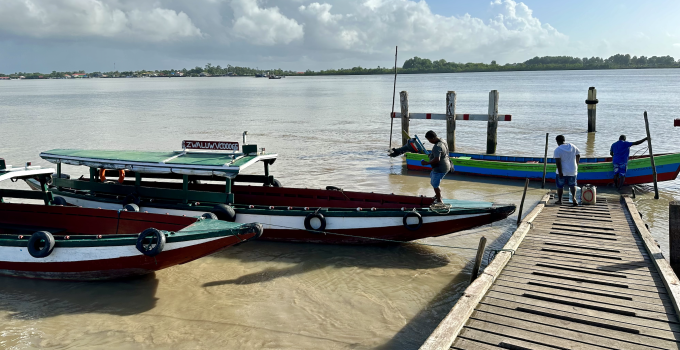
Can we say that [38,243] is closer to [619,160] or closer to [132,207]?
[132,207]

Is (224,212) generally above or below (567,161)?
below

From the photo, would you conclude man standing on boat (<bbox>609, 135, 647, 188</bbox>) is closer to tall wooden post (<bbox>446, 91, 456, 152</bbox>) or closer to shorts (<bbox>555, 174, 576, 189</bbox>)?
shorts (<bbox>555, 174, 576, 189</bbox>)

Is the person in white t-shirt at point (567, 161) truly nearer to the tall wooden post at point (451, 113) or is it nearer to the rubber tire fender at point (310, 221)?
the rubber tire fender at point (310, 221)

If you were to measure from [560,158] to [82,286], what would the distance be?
971 cm

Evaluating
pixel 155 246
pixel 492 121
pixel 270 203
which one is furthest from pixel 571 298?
pixel 492 121

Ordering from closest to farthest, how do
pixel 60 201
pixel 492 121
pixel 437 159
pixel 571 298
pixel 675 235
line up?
pixel 571 298 < pixel 675 235 < pixel 437 159 < pixel 60 201 < pixel 492 121

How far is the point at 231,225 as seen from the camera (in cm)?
849

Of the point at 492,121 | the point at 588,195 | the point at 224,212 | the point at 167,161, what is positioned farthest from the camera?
the point at 492,121

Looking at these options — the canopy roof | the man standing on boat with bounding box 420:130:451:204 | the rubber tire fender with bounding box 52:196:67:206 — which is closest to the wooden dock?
the man standing on boat with bounding box 420:130:451:204

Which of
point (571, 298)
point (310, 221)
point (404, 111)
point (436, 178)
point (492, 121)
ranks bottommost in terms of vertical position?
point (571, 298)

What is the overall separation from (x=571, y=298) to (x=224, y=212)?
665 cm

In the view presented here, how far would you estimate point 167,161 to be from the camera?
10594 millimetres

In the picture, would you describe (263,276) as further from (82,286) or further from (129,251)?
(82,286)

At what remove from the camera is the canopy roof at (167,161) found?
10250mm
